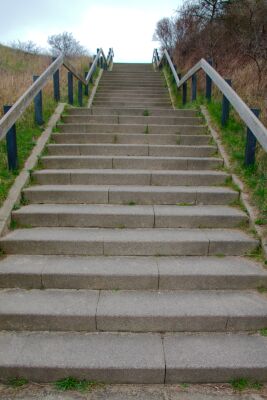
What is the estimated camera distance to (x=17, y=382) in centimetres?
249

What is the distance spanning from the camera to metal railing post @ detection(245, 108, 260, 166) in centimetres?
433

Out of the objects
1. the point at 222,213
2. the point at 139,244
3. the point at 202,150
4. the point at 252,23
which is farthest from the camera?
the point at 252,23

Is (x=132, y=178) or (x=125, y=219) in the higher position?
(x=132, y=178)

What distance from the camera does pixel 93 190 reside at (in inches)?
167

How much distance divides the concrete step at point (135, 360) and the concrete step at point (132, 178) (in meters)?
2.27

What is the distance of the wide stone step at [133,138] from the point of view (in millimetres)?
5543

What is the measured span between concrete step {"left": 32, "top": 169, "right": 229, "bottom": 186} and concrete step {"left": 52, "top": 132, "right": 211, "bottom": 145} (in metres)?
1.16

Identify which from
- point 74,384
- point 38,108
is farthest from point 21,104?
point 74,384

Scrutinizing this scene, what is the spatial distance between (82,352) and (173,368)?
688 millimetres

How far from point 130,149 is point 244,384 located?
140 inches

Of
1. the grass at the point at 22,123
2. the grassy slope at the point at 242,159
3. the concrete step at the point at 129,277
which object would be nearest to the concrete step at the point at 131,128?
the grass at the point at 22,123

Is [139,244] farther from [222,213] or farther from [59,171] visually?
[59,171]

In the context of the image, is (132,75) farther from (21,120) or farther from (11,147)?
(11,147)

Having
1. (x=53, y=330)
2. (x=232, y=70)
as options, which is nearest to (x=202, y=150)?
(x=53, y=330)
